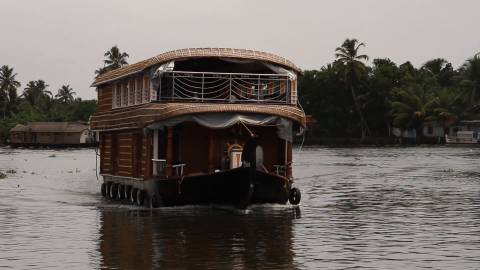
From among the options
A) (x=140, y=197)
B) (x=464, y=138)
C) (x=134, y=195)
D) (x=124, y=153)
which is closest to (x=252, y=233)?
(x=140, y=197)

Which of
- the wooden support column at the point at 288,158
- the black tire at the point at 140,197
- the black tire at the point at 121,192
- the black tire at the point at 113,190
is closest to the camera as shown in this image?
the wooden support column at the point at 288,158

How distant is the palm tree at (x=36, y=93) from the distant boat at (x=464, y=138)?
85.8 meters

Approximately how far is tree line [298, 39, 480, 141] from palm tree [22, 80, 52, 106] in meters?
67.1

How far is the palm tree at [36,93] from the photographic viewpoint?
172 meters

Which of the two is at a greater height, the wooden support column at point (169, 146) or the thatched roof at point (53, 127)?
the thatched roof at point (53, 127)

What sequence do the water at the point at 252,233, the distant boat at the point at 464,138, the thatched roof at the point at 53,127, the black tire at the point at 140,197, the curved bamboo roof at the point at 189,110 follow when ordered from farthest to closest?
the thatched roof at the point at 53,127 < the distant boat at the point at 464,138 < the black tire at the point at 140,197 < the curved bamboo roof at the point at 189,110 < the water at the point at 252,233

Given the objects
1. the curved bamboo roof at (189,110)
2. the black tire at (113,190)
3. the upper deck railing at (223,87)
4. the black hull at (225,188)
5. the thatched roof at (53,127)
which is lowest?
the black tire at (113,190)

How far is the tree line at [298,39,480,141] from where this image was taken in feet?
371

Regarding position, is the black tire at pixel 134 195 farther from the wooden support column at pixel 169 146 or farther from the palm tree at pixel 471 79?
the palm tree at pixel 471 79

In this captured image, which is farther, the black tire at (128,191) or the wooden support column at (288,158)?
the black tire at (128,191)

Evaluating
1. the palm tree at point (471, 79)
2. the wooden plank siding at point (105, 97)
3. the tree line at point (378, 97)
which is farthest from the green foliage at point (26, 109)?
the wooden plank siding at point (105, 97)

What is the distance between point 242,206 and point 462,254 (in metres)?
9.04

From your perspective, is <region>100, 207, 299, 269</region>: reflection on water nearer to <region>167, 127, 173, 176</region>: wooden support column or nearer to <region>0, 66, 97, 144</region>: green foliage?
<region>167, 127, 173, 176</region>: wooden support column

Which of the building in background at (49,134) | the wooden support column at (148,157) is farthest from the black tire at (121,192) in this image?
the building in background at (49,134)
